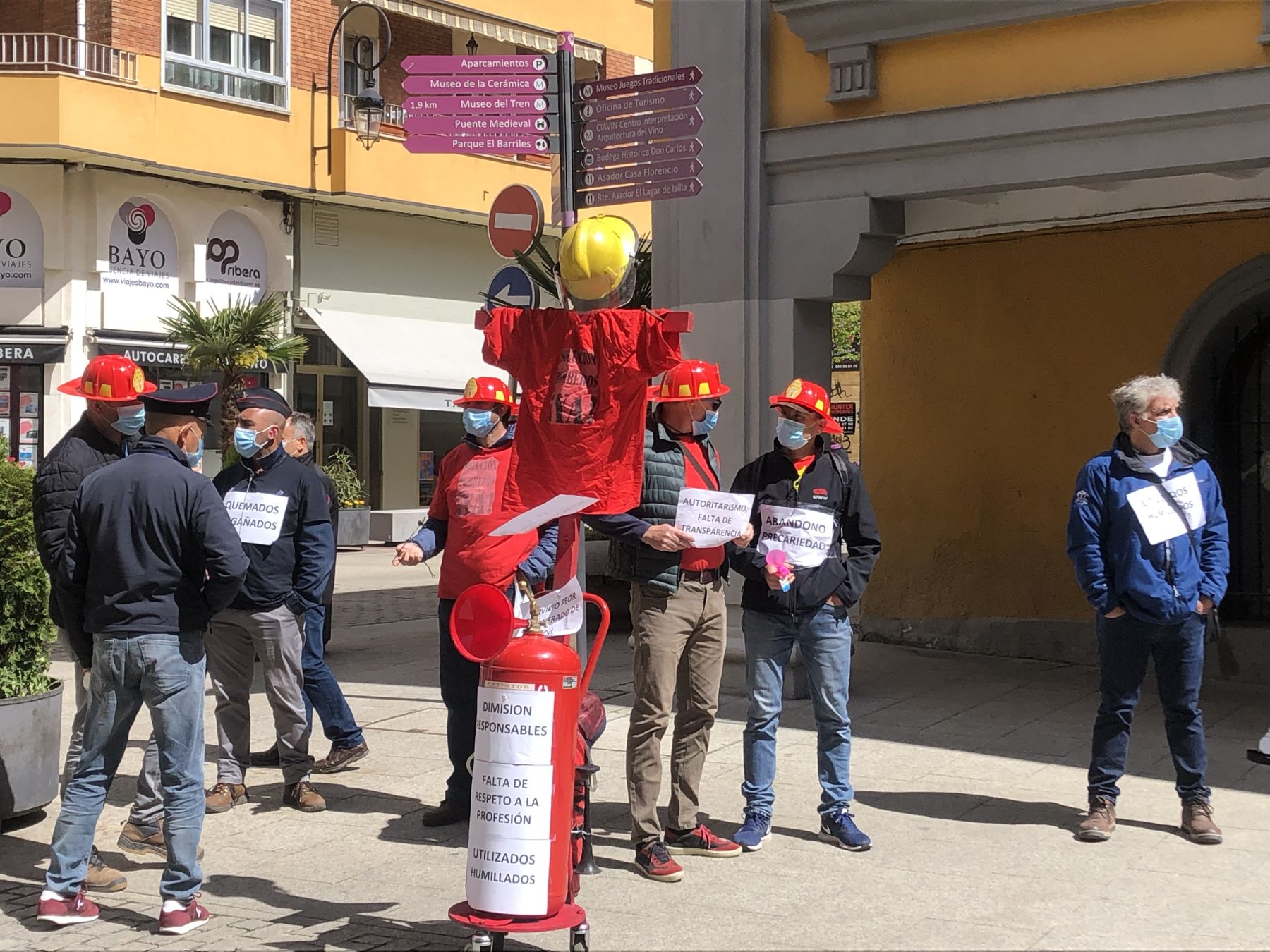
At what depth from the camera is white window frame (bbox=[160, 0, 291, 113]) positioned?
22.6 m

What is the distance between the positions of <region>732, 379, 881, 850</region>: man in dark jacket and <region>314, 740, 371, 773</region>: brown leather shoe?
7.77ft

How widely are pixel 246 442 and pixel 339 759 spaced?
1795 millimetres

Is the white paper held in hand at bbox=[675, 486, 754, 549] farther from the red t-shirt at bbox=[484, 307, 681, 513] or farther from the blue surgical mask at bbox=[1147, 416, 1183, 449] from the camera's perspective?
the blue surgical mask at bbox=[1147, 416, 1183, 449]

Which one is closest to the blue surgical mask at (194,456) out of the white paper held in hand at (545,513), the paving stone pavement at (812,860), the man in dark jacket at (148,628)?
the man in dark jacket at (148,628)

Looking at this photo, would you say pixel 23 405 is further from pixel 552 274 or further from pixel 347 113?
pixel 552 274

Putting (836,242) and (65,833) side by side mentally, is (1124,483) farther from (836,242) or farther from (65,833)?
(65,833)

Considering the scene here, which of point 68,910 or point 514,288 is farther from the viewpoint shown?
point 514,288

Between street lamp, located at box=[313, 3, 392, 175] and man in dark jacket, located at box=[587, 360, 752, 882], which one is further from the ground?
street lamp, located at box=[313, 3, 392, 175]

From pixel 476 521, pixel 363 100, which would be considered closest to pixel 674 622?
pixel 476 521

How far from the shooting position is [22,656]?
6590 millimetres

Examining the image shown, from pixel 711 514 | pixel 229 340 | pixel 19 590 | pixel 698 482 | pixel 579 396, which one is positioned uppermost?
pixel 229 340

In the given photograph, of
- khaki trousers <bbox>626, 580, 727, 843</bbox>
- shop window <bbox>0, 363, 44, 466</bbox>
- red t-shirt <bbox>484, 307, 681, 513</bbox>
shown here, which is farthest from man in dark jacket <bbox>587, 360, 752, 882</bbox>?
shop window <bbox>0, 363, 44, 466</bbox>

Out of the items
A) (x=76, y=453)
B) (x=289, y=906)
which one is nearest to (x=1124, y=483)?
(x=289, y=906)

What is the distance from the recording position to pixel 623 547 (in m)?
6.07
